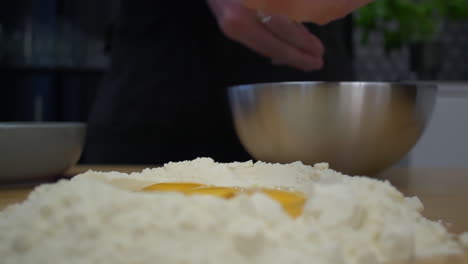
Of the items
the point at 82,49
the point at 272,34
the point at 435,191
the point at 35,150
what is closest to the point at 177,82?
the point at 272,34

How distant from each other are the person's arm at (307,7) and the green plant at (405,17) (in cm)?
146

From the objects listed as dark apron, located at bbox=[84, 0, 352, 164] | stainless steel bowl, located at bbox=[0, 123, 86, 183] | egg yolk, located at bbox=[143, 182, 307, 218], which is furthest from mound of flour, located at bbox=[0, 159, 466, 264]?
dark apron, located at bbox=[84, 0, 352, 164]

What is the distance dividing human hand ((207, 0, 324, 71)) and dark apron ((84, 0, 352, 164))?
23cm

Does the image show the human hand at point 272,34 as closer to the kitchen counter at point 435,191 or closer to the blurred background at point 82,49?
the kitchen counter at point 435,191

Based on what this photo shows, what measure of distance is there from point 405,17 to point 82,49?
4.65ft

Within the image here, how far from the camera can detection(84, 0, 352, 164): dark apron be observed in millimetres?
1146

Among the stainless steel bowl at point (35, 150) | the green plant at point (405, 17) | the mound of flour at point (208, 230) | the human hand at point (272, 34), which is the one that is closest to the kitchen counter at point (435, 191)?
the stainless steel bowl at point (35, 150)

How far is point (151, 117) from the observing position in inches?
45.4

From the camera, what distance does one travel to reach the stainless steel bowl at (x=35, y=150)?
69 centimetres

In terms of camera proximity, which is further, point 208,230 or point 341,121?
point 341,121

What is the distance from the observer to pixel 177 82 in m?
1.17

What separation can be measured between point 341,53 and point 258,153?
0.48m

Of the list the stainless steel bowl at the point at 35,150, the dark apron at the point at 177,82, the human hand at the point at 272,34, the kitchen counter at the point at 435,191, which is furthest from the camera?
the dark apron at the point at 177,82

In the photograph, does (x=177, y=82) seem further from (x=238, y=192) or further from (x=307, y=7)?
(x=238, y=192)
